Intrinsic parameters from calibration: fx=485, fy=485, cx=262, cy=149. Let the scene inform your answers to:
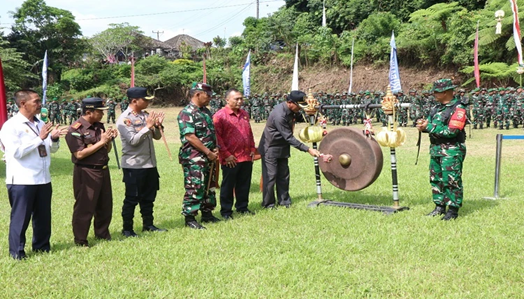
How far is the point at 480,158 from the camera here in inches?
484

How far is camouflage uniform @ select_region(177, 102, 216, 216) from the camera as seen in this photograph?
6.04 metres

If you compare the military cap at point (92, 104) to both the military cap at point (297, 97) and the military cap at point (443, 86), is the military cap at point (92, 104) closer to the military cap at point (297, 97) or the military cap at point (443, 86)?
the military cap at point (297, 97)

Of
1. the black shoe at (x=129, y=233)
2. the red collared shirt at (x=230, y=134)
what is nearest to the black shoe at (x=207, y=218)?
the red collared shirt at (x=230, y=134)

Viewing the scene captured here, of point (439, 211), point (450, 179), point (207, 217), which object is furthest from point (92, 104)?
point (439, 211)

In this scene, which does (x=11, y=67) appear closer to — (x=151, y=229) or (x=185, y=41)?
(x=151, y=229)

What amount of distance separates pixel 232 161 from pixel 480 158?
8.24 meters

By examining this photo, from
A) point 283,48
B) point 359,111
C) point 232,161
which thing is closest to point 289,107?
point 232,161

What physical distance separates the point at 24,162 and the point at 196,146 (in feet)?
6.36

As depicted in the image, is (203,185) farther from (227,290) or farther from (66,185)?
(66,185)

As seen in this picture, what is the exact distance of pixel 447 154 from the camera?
6.12 m

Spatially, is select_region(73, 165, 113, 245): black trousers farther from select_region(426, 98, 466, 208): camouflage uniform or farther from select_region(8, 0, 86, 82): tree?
select_region(8, 0, 86, 82): tree

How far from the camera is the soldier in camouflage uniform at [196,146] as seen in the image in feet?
19.7

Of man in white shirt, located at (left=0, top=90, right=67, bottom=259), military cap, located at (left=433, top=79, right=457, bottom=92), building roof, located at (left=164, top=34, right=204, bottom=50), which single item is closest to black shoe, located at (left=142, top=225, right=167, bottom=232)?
man in white shirt, located at (left=0, top=90, right=67, bottom=259)

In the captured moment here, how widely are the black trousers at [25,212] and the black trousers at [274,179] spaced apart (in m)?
3.22
